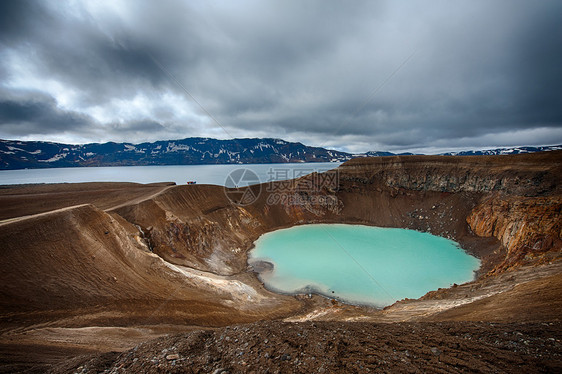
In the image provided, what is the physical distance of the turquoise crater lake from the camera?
65.7 feet

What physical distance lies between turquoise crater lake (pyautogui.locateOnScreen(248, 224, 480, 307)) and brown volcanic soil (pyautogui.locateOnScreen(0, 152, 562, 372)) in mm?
1992

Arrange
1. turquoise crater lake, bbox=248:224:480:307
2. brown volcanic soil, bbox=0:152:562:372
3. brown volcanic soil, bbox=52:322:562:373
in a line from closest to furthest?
brown volcanic soil, bbox=52:322:562:373 < brown volcanic soil, bbox=0:152:562:372 < turquoise crater lake, bbox=248:224:480:307

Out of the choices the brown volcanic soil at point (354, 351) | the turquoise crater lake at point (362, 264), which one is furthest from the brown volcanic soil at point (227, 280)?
the turquoise crater lake at point (362, 264)

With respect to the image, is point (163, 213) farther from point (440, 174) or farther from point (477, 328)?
point (440, 174)

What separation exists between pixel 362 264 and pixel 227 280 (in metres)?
15.0

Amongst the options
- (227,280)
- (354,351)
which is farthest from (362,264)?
(354,351)

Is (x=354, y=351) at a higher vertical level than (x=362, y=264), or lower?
higher

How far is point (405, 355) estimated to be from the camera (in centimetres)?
485

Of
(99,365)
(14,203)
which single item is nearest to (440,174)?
(99,365)

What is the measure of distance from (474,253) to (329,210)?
24123mm

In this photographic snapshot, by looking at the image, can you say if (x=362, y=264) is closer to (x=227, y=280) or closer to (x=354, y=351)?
(x=227, y=280)

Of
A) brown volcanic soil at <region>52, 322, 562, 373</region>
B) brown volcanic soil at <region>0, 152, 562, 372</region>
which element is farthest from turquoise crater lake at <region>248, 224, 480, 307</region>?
brown volcanic soil at <region>52, 322, 562, 373</region>

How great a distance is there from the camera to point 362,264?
2430 centimetres

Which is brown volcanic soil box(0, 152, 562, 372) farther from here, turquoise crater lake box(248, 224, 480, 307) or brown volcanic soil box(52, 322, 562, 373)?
turquoise crater lake box(248, 224, 480, 307)
